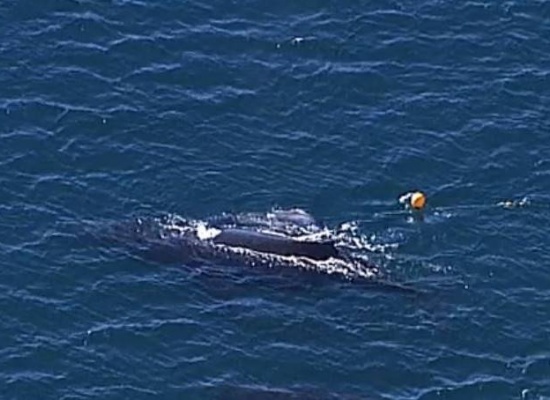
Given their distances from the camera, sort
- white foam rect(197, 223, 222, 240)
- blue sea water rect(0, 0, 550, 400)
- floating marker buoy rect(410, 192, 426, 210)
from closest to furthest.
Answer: blue sea water rect(0, 0, 550, 400) → white foam rect(197, 223, 222, 240) → floating marker buoy rect(410, 192, 426, 210)

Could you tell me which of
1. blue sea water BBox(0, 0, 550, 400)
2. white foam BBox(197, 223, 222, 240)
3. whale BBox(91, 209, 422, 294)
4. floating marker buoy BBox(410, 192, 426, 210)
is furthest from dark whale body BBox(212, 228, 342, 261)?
floating marker buoy BBox(410, 192, 426, 210)

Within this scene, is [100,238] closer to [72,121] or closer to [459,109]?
[72,121]

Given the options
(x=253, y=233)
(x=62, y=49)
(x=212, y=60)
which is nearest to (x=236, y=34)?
(x=212, y=60)

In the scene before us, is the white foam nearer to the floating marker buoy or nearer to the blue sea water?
the blue sea water

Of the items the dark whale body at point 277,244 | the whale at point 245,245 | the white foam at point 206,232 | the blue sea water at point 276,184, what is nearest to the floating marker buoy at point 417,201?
the blue sea water at point 276,184

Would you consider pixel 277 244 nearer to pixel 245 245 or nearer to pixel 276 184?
pixel 245 245

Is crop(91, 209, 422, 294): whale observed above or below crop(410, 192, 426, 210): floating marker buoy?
below
